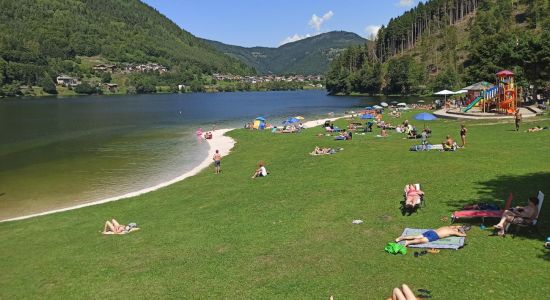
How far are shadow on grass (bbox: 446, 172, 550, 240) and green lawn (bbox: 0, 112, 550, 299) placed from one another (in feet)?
0.24

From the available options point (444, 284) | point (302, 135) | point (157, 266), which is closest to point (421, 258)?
point (444, 284)

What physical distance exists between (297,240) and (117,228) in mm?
8591

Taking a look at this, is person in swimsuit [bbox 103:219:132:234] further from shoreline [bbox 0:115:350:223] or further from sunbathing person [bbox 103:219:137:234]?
shoreline [bbox 0:115:350:223]

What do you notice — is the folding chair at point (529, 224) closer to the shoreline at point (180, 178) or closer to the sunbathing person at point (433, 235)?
the sunbathing person at point (433, 235)

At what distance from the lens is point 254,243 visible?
15.5m

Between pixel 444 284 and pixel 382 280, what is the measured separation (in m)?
1.52

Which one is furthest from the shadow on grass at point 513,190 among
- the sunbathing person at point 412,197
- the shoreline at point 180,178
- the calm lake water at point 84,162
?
the calm lake water at point 84,162

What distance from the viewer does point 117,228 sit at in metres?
19.3

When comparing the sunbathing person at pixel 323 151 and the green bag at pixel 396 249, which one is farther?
the sunbathing person at pixel 323 151

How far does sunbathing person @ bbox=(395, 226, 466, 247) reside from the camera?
1356 centimetres

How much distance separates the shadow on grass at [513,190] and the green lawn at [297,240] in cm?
7

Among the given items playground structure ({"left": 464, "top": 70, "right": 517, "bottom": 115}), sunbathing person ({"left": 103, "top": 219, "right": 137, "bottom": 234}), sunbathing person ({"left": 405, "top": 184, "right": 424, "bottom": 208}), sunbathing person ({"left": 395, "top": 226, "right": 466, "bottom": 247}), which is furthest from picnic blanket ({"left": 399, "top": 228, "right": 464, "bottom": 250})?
playground structure ({"left": 464, "top": 70, "right": 517, "bottom": 115})

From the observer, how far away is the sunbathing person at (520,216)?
43.9 ft

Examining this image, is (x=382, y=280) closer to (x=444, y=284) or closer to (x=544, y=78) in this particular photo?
(x=444, y=284)
